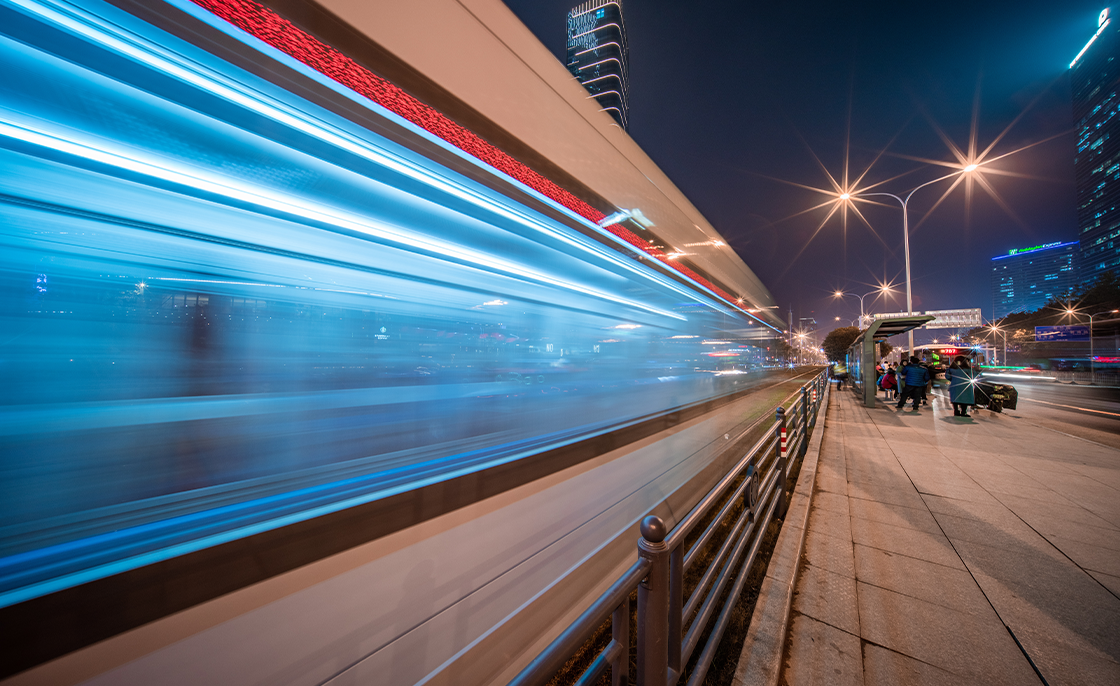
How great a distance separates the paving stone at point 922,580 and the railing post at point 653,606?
223 cm

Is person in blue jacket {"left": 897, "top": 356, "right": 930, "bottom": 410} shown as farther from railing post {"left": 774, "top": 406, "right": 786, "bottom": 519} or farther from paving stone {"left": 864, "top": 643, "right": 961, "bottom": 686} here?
paving stone {"left": 864, "top": 643, "right": 961, "bottom": 686}

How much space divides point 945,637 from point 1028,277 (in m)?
Result: 135

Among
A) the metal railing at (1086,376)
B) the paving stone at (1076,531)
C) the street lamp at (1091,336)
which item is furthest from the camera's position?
the street lamp at (1091,336)

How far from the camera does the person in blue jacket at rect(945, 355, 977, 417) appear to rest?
337 inches

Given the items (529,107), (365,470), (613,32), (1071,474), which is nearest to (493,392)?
(365,470)

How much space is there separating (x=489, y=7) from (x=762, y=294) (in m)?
7.22

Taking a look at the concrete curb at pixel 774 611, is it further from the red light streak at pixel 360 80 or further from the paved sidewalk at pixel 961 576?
the red light streak at pixel 360 80

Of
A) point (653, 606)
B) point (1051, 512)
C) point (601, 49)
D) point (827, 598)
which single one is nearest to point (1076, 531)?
point (1051, 512)

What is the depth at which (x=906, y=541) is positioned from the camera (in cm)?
300

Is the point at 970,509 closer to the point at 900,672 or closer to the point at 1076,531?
the point at 1076,531


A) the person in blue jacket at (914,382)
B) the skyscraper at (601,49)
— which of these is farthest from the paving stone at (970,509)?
the skyscraper at (601,49)

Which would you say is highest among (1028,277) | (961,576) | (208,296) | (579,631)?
(1028,277)

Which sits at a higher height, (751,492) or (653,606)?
(653,606)

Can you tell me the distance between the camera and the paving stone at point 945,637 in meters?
1.77
